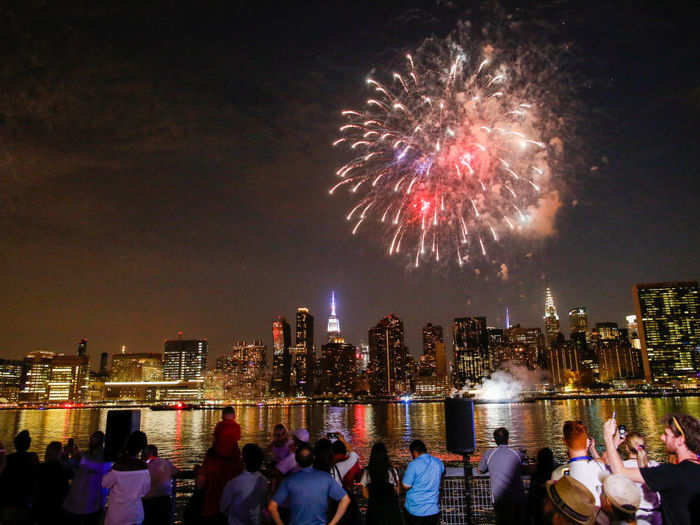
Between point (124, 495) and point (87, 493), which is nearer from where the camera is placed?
point (124, 495)

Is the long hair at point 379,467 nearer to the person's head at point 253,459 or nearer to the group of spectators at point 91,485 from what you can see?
the person's head at point 253,459

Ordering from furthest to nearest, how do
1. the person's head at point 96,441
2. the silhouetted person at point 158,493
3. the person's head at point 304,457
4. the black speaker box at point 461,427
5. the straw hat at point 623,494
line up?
the black speaker box at point 461,427, the person's head at point 96,441, the silhouetted person at point 158,493, the person's head at point 304,457, the straw hat at point 623,494

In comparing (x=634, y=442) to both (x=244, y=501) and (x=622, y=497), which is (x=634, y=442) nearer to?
(x=622, y=497)

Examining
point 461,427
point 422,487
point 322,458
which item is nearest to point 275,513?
point 322,458

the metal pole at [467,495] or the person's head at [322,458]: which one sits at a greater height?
the person's head at [322,458]

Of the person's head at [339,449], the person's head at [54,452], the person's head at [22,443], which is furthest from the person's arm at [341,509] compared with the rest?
the person's head at [54,452]

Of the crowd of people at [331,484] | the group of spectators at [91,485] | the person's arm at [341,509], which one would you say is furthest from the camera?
the group of spectators at [91,485]
